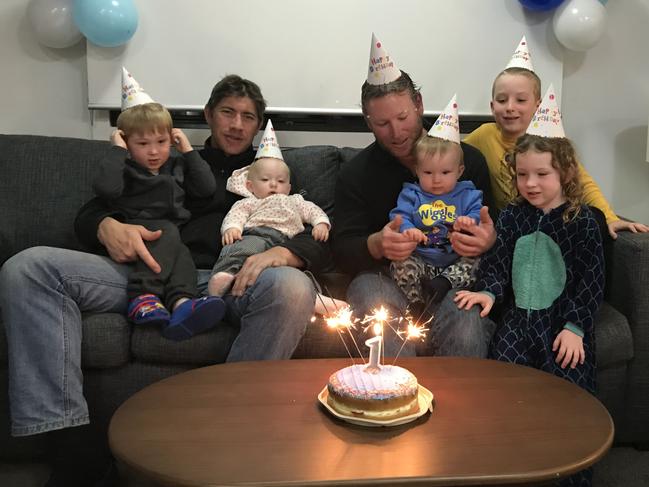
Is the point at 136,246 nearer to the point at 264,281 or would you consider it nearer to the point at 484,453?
the point at 264,281

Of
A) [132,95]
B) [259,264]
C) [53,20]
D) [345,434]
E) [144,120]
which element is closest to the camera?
[345,434]

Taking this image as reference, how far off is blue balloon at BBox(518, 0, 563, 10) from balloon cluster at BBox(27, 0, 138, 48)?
5.58 ft

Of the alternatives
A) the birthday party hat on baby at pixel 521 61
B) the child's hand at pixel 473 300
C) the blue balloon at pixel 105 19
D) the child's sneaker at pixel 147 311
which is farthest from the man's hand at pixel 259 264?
the blue balloon at pixel 105 19

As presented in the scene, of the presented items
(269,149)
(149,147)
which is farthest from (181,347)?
(269,149)

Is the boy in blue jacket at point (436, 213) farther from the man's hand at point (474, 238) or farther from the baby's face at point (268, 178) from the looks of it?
the baby's face at point (268, 178)

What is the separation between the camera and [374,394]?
1362mm

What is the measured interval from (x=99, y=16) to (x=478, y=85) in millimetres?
1666

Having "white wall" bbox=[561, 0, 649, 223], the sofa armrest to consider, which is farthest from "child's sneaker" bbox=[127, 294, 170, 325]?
"white wall" bbox=[561, 0, 649, 223]

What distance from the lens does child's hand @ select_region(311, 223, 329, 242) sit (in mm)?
2377

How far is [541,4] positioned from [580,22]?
191 millimetres

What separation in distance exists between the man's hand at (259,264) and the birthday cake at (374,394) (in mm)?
735

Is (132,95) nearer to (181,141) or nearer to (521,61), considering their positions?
(181,141)

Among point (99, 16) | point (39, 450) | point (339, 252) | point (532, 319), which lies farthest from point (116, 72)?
point (532, 319)

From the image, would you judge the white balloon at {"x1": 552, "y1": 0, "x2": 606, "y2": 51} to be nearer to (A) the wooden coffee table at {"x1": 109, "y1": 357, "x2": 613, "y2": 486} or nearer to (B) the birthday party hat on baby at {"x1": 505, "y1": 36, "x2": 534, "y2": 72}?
(B) the birthday party hat on baby at {"x1": 505, "y1": 36, "x2": 534, "y2": 72}
